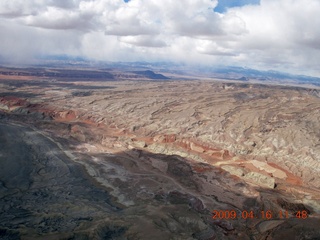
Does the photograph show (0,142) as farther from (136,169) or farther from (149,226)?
(149,226)
